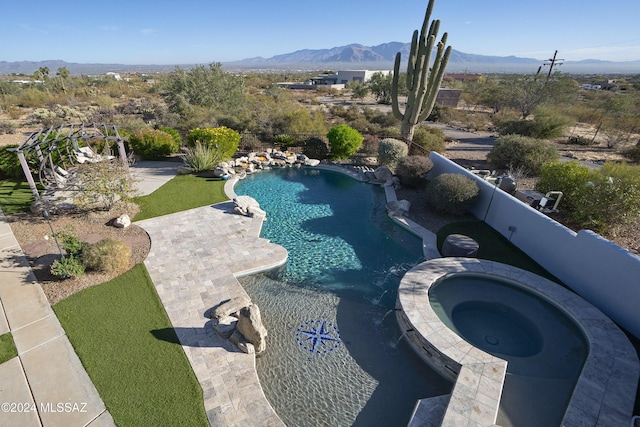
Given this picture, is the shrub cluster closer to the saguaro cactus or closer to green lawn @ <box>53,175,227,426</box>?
the saguaro cactus

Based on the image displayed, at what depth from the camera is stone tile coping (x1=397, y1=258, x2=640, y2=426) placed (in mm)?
5137

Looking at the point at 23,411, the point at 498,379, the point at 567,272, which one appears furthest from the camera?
the point at 567,272

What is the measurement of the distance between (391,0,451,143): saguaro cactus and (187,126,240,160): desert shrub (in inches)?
392

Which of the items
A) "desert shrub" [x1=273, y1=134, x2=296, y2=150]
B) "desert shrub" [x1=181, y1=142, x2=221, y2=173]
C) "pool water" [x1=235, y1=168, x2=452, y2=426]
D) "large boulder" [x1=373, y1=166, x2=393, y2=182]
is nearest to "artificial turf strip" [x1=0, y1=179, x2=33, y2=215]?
"desert shrub" [x1=181, y1=142, x2=221, y2=173]

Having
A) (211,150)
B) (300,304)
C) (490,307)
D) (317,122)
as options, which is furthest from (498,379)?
(317,122)

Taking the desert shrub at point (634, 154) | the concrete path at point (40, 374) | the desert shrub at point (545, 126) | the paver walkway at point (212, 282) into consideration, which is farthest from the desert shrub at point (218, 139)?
the desert shrub at point (634, 154)

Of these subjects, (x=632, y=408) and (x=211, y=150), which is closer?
(x=632, y=408)

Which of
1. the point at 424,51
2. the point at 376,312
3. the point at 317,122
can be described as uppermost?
the point at 424,51

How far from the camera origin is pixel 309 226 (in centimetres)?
1191

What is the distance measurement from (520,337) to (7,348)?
11.3m

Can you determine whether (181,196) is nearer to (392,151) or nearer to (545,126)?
(392,151)

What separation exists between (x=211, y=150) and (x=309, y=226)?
8446 millimetres

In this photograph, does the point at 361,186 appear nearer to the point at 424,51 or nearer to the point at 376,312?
the point at 424,51

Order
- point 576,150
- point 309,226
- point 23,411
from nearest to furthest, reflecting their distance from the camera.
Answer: point 23,411 < point 309,226 < point 576,150
